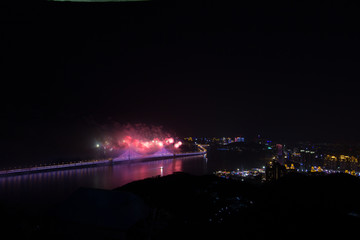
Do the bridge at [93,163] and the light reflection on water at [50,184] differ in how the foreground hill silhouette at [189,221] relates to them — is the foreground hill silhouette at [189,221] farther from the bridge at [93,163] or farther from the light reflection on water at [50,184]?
the bridge at [93,163]

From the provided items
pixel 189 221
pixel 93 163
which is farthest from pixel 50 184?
pixel 189 221

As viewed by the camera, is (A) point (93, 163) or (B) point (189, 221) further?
(A) point (93, 163)

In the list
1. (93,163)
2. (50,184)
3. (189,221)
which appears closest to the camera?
(189,221)

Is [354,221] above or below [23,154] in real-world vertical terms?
above

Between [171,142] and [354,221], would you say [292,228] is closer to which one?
[354,221]

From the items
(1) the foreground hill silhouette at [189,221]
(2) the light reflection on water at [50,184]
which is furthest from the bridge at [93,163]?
(1) the foreground hill silhouette at [189,221]

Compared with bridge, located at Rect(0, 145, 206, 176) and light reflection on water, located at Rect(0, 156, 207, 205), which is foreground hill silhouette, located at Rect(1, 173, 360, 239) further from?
bridge, located at Rect(0, 145, 206, 176)

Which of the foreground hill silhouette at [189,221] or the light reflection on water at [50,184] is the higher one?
the foreground hill silhouette at [189,221]

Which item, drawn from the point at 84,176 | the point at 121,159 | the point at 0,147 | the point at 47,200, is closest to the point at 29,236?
A: the point at 47,200

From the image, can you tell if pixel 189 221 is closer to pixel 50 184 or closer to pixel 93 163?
pixel 50 184

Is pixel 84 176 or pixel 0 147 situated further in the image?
pixel 0 147

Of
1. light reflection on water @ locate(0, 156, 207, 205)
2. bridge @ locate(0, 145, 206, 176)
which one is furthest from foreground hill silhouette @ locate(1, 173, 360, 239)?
bridge @ locate(0, 145, 206, 176)
